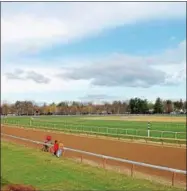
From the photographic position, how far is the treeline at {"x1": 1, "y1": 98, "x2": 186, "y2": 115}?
144 m

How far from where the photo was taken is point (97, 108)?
173875 mm

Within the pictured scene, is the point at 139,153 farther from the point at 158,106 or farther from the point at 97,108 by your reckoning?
the point at 97,108

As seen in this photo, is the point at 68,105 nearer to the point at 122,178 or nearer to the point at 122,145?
the point at 122,145

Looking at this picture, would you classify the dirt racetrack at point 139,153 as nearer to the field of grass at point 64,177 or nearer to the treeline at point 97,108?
the field of grass at point 64,177

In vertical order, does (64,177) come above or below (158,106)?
below

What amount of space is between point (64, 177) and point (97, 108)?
161 m

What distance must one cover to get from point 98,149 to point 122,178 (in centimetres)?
1479

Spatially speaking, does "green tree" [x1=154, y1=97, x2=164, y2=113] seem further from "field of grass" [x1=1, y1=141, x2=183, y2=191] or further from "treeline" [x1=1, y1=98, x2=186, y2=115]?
"field of grass" [x1=1, y1=141, x2=183, y2=191]

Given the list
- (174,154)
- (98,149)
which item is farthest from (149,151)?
(98,149)

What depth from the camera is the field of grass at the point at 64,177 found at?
35.5 feet

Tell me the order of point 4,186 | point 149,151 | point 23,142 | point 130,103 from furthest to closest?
point 130,103, point 23,142, point 149,151, point 4,186

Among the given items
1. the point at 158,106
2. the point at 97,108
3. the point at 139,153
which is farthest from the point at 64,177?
the point at 97,108

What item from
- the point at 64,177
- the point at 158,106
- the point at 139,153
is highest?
the point at 158,106

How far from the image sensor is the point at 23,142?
96.4ft
